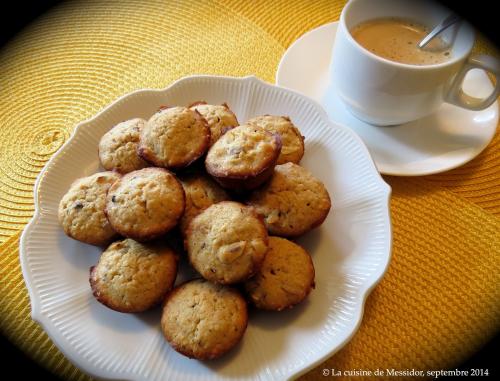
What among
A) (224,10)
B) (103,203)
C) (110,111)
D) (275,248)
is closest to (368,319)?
(275,248)

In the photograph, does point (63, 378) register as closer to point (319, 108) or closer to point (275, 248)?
point (275, 248)

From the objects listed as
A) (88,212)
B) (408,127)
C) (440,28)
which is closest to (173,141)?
(88,212)

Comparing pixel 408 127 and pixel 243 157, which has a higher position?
pixel 243 157

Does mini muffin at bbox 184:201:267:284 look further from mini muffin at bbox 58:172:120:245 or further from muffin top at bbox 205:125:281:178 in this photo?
mini muffin at bbox 58:172:120:245

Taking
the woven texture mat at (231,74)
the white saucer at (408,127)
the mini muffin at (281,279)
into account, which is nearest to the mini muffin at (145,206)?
the mini muffin at (281,279)

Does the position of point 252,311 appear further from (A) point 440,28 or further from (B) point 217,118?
(A) point 440,28

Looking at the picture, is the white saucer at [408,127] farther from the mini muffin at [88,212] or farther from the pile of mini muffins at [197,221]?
the mini muffin at [88,212]
